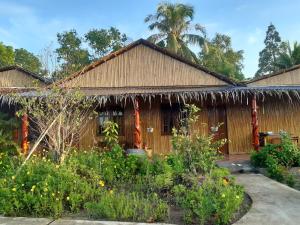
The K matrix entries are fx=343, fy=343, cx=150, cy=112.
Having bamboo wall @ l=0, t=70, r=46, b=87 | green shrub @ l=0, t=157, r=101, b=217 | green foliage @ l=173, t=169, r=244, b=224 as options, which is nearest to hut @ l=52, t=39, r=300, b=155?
bamboo wall @ l=0, t=70, r=46, b=87

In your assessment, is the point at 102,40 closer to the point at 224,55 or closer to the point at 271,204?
the point at 224,55

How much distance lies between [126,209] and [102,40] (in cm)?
3148

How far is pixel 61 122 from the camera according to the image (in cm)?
768

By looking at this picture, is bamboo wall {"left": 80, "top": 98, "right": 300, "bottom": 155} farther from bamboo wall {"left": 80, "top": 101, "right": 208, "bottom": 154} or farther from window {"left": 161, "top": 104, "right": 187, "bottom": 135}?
window {"left": 161, "top": 104, "right": 187, "bottom": 135}

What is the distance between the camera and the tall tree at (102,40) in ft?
Answer: 115

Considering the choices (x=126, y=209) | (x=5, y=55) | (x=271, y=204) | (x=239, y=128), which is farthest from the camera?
(x=5, y=55)

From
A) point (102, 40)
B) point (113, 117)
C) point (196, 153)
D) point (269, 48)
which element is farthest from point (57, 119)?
point (269, 48)

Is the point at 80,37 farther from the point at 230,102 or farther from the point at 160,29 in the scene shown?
the point at 230,102

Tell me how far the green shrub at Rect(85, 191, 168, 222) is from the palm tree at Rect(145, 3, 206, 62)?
2167cm

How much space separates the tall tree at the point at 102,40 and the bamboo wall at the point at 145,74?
65.2 ft

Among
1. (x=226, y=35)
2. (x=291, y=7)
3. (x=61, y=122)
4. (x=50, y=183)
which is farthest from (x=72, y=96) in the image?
(x=226, y=35)

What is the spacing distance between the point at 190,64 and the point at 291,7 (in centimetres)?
558

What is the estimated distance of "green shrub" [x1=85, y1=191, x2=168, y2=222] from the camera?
516cm

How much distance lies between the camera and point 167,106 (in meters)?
15.0
